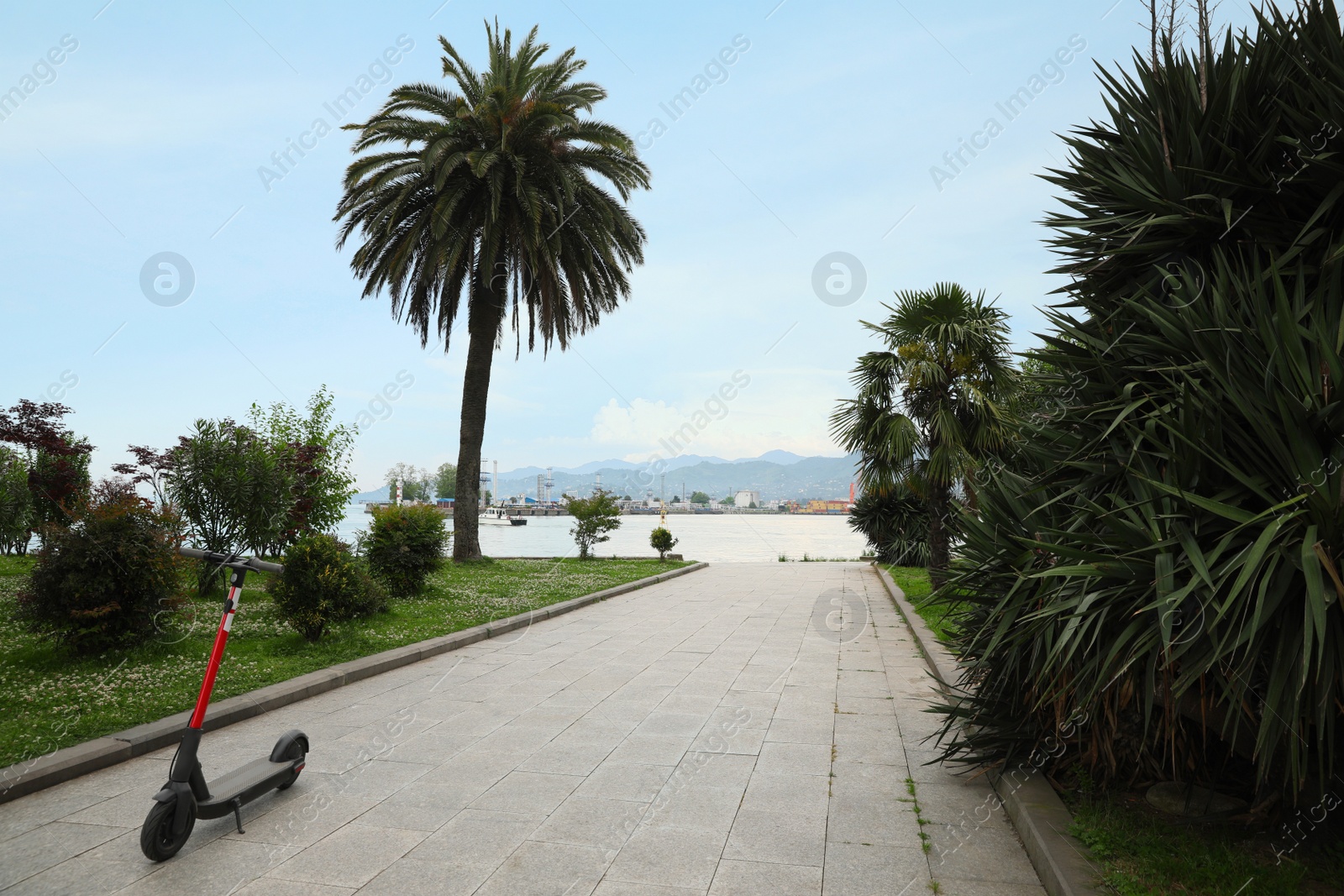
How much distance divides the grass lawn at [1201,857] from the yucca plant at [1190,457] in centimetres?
26

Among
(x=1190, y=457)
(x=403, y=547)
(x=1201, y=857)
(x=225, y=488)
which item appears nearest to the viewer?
(x=1201, y=857)

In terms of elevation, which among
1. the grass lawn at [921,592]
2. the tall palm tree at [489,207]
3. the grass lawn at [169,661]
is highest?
the tall palm tree at [489,207]

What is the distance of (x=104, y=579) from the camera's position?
6691 millimetres

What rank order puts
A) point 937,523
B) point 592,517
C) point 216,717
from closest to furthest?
point 216,717
point 937,523
point 592,517

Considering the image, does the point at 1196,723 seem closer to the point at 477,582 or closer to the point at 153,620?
the point at 153,620

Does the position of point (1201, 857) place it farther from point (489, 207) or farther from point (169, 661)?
point (489, 207)

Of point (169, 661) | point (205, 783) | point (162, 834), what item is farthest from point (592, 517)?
point (162, 834)

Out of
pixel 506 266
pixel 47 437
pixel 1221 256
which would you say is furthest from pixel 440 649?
pixel 506 266

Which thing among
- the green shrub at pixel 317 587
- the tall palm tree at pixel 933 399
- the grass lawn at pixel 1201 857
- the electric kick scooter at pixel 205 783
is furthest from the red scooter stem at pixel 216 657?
the tall palm tree at pixel 933 399

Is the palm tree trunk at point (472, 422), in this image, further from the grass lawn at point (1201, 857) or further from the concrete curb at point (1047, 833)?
the grass lawn at point (1201, 857)

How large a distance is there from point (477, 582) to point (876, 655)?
8.75 meters

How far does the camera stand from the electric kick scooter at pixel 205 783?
3467 millimetres

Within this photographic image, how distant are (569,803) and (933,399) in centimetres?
1144

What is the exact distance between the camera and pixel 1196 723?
375 cm
